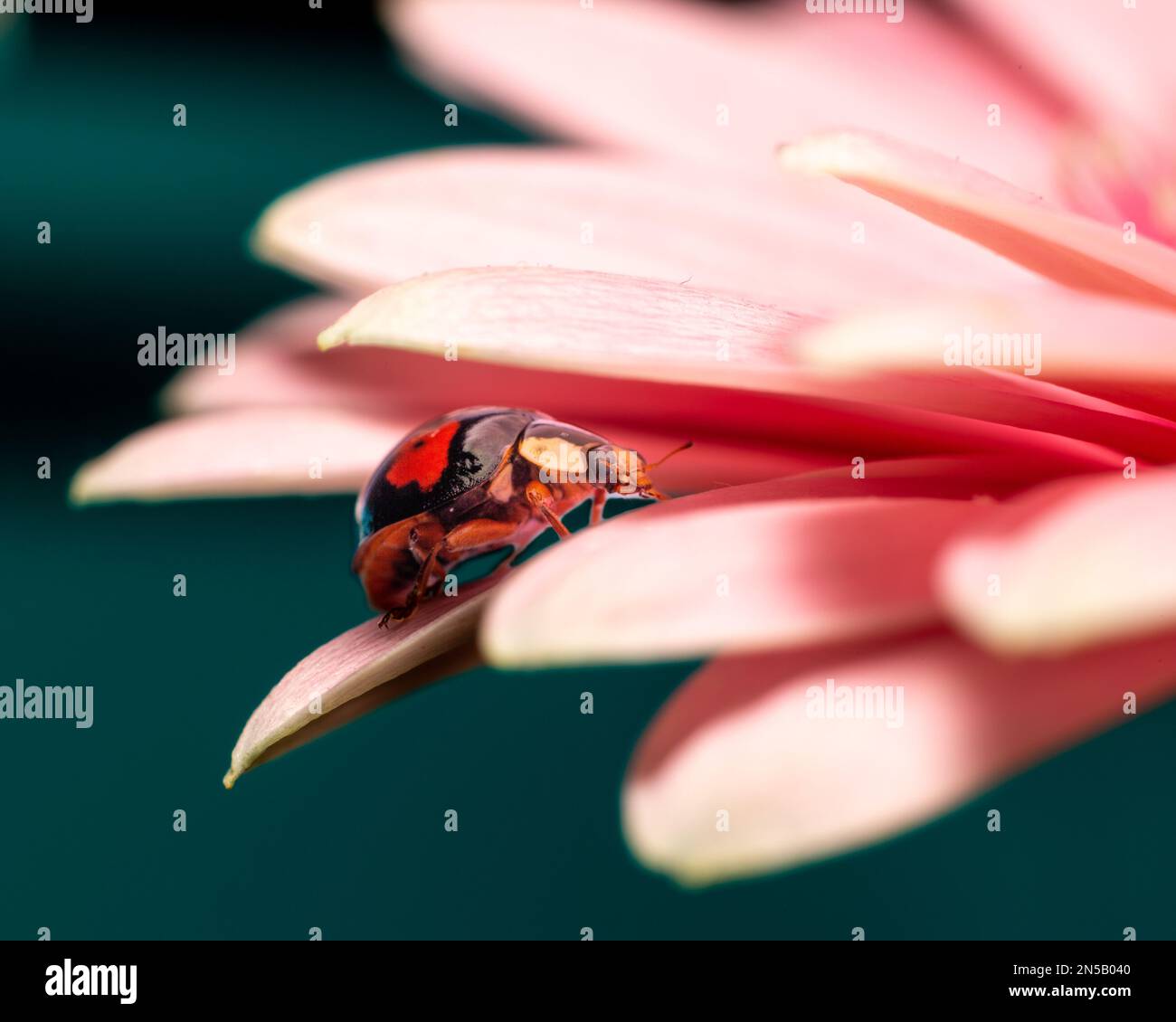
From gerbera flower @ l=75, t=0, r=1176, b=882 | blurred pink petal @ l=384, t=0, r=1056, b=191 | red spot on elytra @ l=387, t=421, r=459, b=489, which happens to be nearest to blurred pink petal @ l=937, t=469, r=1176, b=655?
gerbera flower @ l=75, t=0, r=1176, b=882

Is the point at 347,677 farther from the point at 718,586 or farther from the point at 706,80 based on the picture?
the point at 706,80

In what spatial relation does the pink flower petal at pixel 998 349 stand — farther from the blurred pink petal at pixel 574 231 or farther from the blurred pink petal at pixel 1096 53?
the blurred pink petal at pixel 1096 53

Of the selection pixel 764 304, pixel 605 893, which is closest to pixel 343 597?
pixel 605 893

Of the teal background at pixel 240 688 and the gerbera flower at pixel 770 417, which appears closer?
the gerbera flower at pixel 770 417

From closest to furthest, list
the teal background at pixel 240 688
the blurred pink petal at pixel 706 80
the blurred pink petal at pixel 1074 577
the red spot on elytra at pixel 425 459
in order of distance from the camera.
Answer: the blurred pink petal at pixel 1074 577, the red spot on elytra at pixel 425 459, the blurred pink petal at pixel 706 80, the teal background at pixel 240 688

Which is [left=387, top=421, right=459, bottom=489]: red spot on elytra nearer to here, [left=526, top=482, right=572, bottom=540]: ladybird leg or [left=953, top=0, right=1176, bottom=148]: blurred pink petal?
[left=526, top=482, right=572, bottom=540]: ladybird leg

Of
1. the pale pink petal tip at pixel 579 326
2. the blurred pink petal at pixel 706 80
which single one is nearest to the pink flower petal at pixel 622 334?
the pale pink petal tip at pixel 579 326
